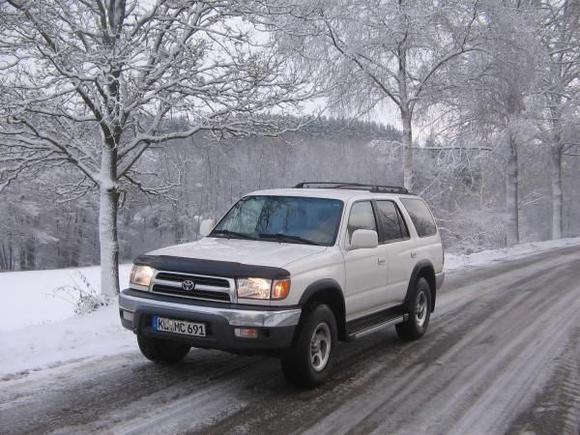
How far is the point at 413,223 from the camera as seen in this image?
7.64 meters

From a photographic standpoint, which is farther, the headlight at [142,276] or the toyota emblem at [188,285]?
the headlight at [142,276]

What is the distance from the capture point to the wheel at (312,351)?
16.7 feet

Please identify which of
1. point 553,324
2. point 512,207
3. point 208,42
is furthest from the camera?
point 512,207

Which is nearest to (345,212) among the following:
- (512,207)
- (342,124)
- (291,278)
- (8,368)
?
(291,278)

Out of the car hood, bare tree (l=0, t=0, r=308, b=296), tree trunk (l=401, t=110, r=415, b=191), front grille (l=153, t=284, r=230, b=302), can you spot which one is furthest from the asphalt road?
tree trunk (l=401, t=110, r=415, b=191)

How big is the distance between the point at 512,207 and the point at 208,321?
2457 centimetres

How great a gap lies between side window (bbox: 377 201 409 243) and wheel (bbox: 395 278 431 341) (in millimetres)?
759

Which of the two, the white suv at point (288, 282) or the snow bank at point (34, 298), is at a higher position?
the white suv at point (288, 282)

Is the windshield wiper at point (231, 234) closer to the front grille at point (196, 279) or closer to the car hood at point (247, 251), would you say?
the car hood at point (247, 251)

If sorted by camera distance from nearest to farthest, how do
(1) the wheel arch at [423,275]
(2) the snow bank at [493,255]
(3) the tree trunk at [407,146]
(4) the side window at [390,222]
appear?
(4) the side window at [390,222] < (1) the wheel arch at [423,275] < (2) the snow bank at [493,255] < (3) the tree trunk at [407,146]

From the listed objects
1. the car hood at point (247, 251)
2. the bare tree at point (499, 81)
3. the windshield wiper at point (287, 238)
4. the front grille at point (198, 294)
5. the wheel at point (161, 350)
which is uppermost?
the bare tree at point (499, 81)

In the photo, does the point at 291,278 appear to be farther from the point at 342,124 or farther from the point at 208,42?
the point at 342,124

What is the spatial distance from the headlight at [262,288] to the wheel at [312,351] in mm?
434

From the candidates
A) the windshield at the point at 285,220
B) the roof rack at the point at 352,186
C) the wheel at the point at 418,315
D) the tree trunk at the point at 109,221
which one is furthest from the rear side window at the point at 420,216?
the tree trunk at the point at 109,221
